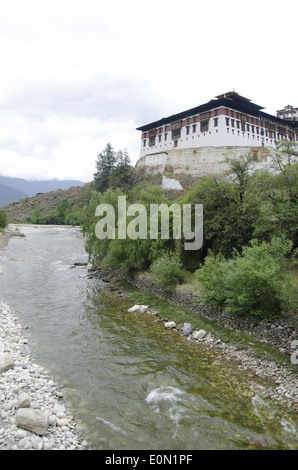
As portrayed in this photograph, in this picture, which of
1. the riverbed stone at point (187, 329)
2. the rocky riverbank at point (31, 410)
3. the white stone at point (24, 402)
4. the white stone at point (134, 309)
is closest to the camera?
the rocky riverbank at point (31, 410)

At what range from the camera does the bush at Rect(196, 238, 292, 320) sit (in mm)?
12617

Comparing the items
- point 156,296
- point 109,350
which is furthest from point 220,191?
point 109,350

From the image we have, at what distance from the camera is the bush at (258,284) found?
1262 centimetres

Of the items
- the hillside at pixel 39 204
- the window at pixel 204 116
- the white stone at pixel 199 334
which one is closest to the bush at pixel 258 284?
the white stone at pixel 199 334

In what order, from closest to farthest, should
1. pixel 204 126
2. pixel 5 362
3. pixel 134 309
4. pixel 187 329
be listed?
pixel 5 362, pixel 187 329, pixel 134 309, pixel 204 126

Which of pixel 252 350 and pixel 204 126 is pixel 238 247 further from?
pixel 204 126

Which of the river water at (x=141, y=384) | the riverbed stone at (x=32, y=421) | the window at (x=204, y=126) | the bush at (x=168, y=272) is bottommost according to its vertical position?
the river water at (x=141, y=384)

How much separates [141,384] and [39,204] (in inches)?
4463

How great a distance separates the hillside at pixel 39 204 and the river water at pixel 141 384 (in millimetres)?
84767

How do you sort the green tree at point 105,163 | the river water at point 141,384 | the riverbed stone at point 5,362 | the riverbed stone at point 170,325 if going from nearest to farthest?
the river water at point 141,384
the riverbed stone at point 5,362
the riverbed stone at point 170,325
the green tree at point 105,163

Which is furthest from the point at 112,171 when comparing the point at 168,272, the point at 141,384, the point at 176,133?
the point at 141,384

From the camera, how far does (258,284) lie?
1281 cm

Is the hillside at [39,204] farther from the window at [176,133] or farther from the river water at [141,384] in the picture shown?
the river water at [141,384]

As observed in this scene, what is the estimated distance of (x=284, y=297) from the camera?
40.1ft
